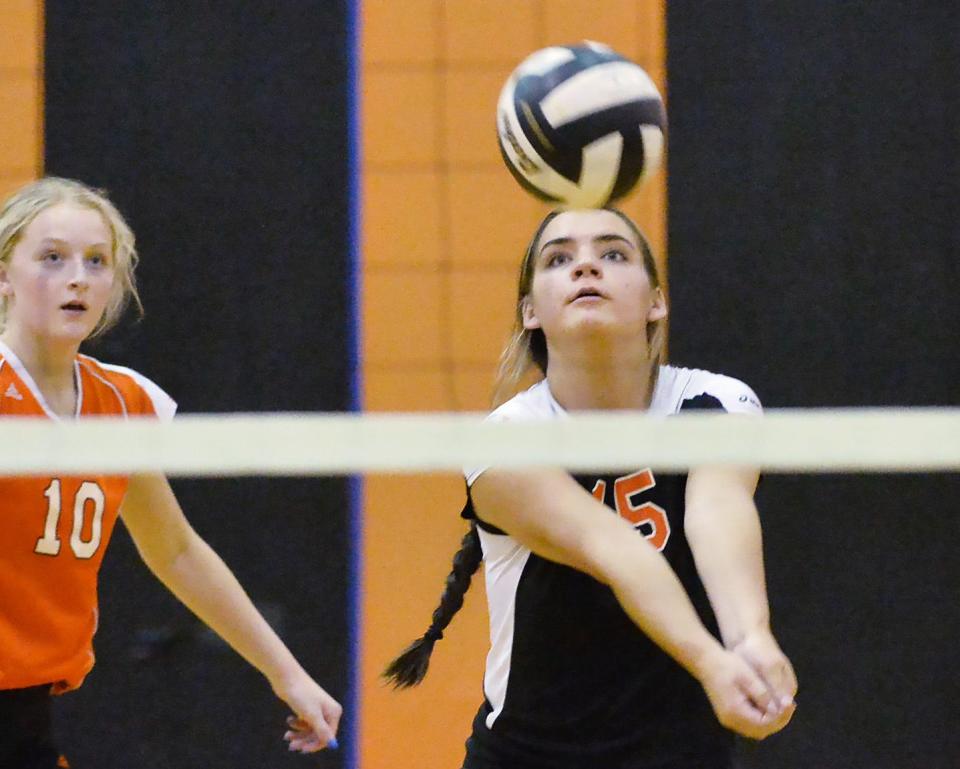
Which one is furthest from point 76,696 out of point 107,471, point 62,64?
point 107,471

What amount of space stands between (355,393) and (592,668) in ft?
5.80

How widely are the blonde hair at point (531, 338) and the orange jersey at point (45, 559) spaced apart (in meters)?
0.80

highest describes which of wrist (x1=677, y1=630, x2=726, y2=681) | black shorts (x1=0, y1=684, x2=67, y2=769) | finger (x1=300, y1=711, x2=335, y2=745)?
wrist (x1=677, y1=630, x2=726, y2=681)

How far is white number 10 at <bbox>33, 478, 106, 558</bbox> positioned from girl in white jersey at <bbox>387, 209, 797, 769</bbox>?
0.73m

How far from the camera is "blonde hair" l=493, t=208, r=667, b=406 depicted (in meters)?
2.61

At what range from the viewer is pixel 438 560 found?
396 cm

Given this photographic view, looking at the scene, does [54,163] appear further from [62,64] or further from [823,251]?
[823,251]

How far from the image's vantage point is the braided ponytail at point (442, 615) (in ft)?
8.92

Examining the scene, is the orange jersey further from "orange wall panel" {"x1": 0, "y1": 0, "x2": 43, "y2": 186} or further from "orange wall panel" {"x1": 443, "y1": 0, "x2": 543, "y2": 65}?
"orange wall panel" {"x1": 443, "y1": 0, "x2": 543, "y2": 65}

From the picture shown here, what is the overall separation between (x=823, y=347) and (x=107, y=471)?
2.39m

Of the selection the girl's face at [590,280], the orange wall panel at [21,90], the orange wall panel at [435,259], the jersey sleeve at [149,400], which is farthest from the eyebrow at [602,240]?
the orange wall panel at [21,90]

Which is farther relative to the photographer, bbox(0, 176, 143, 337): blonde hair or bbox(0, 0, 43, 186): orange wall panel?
bbox(0, 0, 43, 186): orange wall panel

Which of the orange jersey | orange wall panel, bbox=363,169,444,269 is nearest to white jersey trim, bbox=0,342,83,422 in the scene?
Answer: the orange jersey

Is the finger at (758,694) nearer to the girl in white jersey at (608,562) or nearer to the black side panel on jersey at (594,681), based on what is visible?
the girl in white jersey at (608,562)
